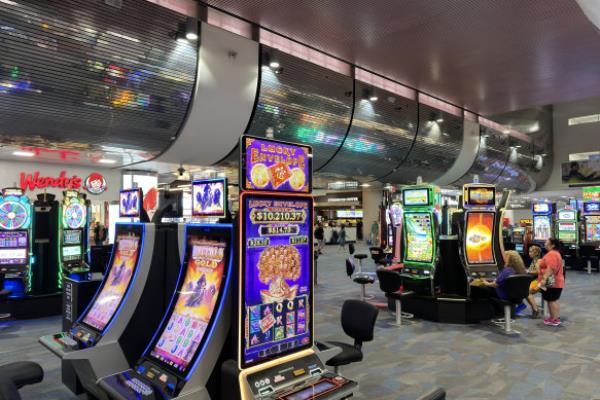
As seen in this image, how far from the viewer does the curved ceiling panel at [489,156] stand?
12.3 metres

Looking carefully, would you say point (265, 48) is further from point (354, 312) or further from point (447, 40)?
point (354, 312)

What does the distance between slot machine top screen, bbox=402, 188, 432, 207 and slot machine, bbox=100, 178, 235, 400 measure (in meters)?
4.33

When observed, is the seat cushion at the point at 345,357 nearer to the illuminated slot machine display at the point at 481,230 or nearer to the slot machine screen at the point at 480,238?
the illuminated slot machine display at the point at 481,230

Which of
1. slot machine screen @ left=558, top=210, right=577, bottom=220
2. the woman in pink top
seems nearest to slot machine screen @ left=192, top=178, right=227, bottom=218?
the woman in pink top

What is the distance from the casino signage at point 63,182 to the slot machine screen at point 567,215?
1160 centimetres

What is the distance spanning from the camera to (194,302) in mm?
2400

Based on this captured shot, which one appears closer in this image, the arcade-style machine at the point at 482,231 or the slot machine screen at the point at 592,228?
the arcade-style machine at the point at 482,231

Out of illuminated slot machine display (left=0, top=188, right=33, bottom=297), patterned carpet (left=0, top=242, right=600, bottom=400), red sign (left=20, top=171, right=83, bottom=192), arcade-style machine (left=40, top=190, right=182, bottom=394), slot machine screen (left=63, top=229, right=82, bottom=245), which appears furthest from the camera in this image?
red sign (left=20, top=171, right=83, bottom=192)

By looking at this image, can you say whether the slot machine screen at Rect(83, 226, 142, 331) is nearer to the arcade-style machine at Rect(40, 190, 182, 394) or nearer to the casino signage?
the arcade-style machine at Rect(40, 190, 182, 394)

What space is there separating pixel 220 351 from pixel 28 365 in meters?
0.99

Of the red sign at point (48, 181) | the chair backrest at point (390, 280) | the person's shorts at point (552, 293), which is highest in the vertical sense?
the red sign at point (48, 181)

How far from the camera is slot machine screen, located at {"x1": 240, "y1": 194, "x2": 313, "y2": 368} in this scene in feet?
7.16

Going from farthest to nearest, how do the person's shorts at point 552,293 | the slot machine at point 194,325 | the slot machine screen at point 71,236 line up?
the slot machine screen at point 71,236 → the person's shorts at point 552,293 → the slot machine at point 194,325

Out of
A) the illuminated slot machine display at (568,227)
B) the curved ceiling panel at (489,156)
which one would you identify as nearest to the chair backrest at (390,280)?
the curved ceiling panel at (489,156)
